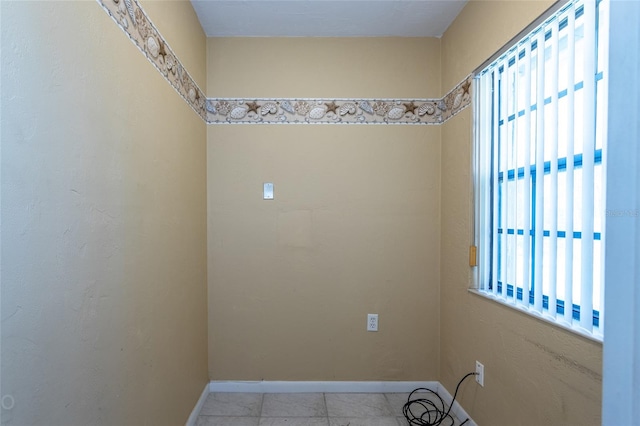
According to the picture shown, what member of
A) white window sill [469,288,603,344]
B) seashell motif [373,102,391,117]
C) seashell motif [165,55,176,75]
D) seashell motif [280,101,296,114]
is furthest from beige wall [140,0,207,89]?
white window sill [469,288,603,344]

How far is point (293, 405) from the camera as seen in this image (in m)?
1.96

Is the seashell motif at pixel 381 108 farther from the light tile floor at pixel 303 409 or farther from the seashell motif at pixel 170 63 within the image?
the light tile floor at pixel 303 409

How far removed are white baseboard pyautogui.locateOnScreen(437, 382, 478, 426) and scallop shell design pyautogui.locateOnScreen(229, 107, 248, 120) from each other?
7.04 ft

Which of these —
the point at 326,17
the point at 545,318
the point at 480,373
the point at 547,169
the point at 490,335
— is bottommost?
the point at 480,373

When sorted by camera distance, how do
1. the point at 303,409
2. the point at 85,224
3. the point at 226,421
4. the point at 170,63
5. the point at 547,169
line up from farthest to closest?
the point at 303,409
the point at 226,421
the point at 170,63
the point at 547,169
the point at 85,224

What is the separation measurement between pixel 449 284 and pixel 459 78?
48.0 inches

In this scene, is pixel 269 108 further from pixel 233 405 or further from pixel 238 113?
pixel 233 405

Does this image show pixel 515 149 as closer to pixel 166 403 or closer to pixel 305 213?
pixel 305 213

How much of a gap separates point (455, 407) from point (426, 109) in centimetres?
181

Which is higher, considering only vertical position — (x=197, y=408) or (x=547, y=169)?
(x=547, y=169)

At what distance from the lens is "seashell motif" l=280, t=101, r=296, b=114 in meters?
2.10

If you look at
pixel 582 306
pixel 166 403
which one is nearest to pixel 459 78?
pixel 582 306

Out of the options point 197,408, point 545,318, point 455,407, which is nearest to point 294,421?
point 197,408

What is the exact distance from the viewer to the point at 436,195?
2129mm
